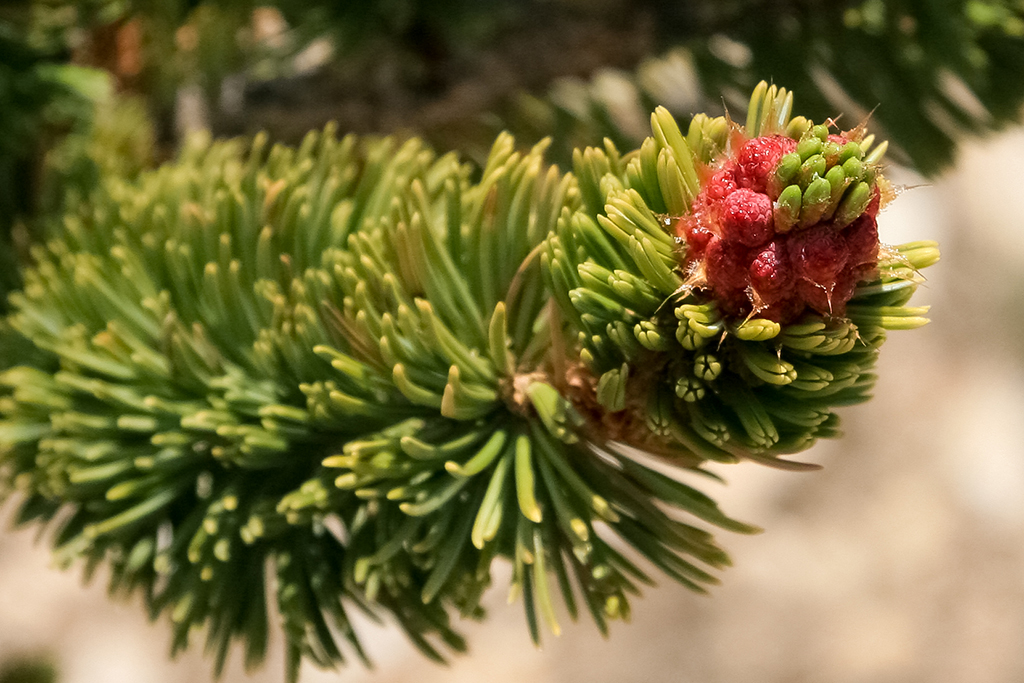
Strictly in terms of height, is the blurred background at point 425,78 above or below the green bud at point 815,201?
above

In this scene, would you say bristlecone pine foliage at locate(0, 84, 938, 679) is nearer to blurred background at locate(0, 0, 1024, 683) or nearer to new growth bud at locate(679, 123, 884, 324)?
new growth bud at locate(679, 123, 884, 324)

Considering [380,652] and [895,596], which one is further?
[895,596]

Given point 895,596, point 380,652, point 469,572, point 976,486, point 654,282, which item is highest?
point 976,486

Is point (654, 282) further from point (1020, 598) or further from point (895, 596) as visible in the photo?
point (1020, 598)

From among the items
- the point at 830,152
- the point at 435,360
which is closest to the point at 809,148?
the point at 830,152

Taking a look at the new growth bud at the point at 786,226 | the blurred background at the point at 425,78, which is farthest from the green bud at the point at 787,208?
the blurred background at the point at 425,78

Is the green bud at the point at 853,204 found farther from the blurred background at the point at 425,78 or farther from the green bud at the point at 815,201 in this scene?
the blurred background at the point at 425,78

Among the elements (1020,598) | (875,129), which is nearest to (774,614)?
(1020,598)
